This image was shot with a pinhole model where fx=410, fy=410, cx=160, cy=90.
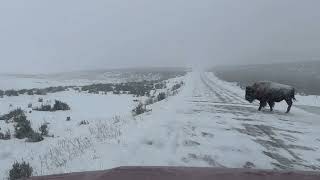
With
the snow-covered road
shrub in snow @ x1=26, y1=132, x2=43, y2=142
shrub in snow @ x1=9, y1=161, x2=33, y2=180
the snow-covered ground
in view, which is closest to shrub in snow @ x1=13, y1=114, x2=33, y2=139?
shrub in snow @ x1=26, y1=132, x2=43, y2=142

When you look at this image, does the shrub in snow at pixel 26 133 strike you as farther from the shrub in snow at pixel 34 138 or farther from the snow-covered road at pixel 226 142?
the snow-covered road at pixel 226 142

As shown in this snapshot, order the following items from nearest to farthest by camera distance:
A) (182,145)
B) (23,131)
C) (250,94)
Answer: (182,145) < (23,131) < (250,94)

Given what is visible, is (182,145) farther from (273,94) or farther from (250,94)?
(250,94)

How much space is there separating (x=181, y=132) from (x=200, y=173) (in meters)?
8.47

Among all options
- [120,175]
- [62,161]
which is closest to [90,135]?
[62,161]

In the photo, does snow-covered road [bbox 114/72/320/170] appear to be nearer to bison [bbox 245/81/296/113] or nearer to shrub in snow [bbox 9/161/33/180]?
shrub in snow [bbox 9/161/33/180]

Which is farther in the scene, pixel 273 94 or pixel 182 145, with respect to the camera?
pixel 273 94

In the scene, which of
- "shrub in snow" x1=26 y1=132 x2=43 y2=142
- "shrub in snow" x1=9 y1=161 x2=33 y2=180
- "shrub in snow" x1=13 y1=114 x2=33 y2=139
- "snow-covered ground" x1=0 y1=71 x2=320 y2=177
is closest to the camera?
"shrub in snow" x1=9 y1=161 x2=33 y2=180

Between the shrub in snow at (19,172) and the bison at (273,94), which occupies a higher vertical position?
the bison at (273,94)

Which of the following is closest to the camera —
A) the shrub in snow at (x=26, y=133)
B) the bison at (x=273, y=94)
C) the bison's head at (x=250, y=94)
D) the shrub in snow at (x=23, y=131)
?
the shrub in snow at (x=26, y=133)

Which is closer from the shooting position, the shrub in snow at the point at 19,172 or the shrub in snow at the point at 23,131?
the shrub in snow at the point at 19,172

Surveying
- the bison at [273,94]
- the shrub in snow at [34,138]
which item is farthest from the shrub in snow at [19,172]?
the bison at [273,94]

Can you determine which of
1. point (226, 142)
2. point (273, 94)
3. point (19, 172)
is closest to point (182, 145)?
point (226, 142)

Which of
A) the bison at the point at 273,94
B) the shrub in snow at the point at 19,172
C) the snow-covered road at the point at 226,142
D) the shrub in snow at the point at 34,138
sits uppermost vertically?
the bison at the point at 273,94
